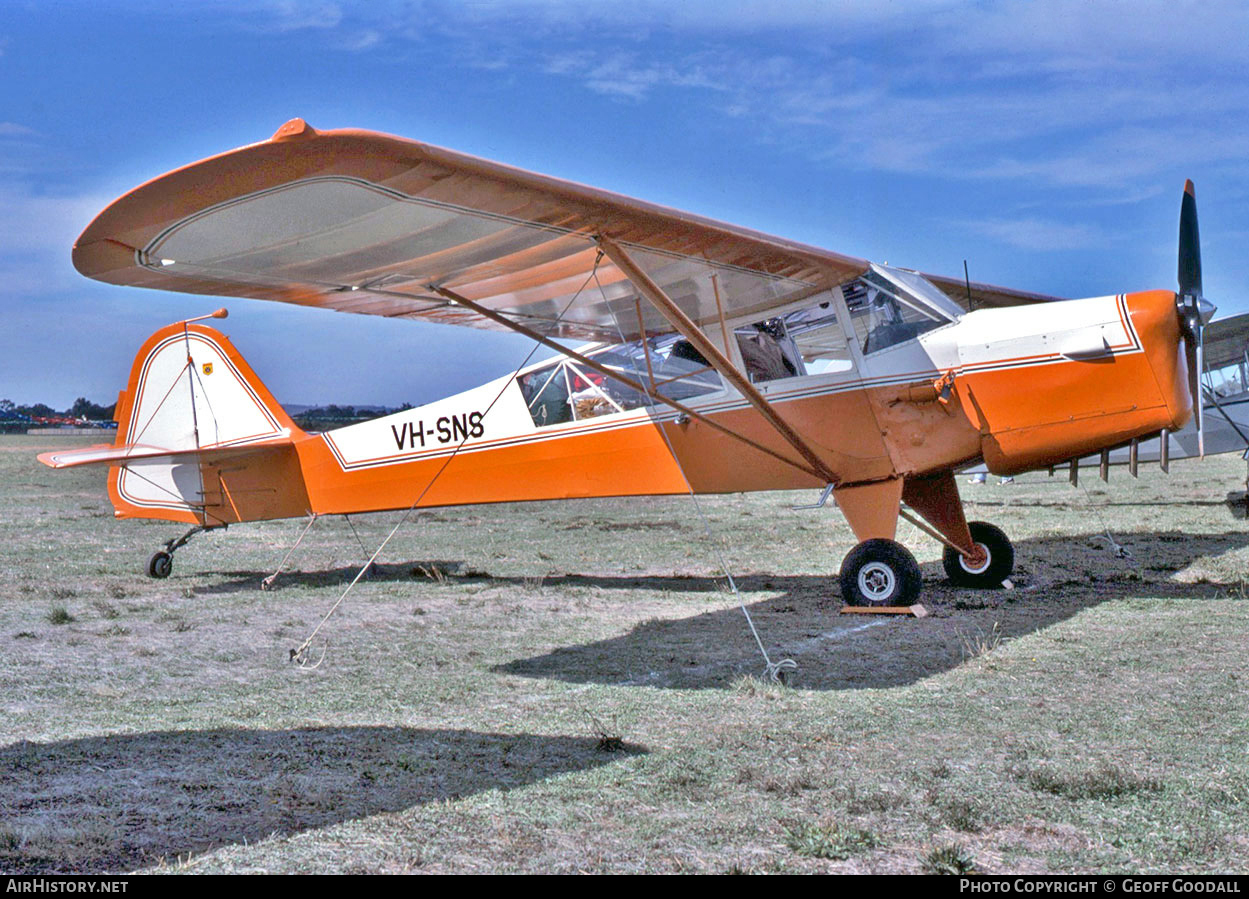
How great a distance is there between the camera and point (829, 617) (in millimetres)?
7570

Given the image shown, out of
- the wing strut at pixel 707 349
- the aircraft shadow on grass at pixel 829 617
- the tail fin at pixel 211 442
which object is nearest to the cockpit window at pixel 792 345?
the wing strut at pixel 707 349

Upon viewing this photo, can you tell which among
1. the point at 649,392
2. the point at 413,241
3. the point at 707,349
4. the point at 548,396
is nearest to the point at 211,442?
the point at 548,396

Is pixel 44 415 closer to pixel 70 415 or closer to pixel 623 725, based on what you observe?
pixel 70 415

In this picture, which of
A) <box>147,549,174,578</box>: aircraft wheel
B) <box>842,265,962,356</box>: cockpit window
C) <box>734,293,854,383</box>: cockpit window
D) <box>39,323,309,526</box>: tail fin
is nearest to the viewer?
<box>842,265,962,356</box>: cockpit window

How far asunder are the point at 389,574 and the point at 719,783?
760 centimetres

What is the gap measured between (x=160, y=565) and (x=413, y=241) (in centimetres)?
605

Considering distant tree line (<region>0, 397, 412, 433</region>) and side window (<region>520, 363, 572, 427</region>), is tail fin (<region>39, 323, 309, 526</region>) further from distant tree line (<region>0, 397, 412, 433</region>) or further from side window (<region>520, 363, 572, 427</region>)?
distant tree line (<region>0, 397, 412, 433</region>)

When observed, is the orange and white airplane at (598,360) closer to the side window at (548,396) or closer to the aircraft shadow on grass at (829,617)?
the side window at (548,396)

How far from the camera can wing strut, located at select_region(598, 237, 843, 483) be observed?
6312 millimetres

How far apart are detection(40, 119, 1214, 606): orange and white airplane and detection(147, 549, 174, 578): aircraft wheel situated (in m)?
0.03

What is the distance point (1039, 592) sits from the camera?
855 centimetres

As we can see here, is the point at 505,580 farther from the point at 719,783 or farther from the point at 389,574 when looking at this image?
the point at 719,783

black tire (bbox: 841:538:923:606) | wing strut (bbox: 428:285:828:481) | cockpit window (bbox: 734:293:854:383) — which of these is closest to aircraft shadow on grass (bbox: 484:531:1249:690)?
black tire (bbox: 841:538:923:606)

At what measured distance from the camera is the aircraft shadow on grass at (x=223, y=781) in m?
3.18
